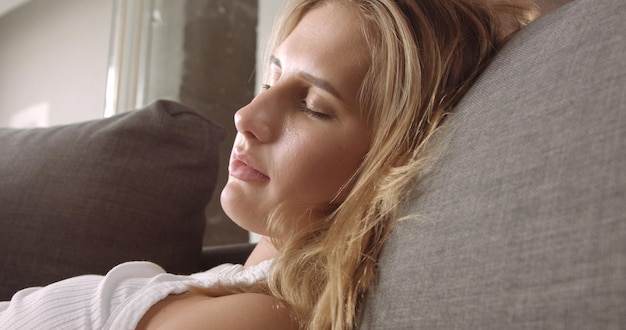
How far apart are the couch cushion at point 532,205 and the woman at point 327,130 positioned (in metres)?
0.13

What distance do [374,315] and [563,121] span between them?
203 mm

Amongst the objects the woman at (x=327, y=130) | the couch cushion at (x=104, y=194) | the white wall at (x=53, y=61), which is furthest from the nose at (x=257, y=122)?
the white wall at (x=53, y=61)

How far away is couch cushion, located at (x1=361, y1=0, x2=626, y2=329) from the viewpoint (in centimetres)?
39

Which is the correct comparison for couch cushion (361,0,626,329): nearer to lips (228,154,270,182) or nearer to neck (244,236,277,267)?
Answer: lips (228,154,270,182)

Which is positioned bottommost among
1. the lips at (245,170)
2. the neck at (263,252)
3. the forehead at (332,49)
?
the neck at (263,252)

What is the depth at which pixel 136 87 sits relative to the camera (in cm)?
223

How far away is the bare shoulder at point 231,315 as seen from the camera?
60 cm

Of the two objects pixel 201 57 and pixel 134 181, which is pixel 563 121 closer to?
pixel 134 181

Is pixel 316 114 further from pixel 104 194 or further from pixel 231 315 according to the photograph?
pixel 104 194

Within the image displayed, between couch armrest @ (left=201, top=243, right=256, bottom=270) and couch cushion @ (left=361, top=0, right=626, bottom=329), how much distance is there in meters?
0.71

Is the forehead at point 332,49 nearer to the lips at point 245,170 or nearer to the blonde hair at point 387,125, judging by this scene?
the blonde hair at point 387,125

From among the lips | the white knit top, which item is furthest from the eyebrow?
the white knit top

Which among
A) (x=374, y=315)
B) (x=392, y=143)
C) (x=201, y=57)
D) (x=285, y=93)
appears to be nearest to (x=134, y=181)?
(x=285, y=93)

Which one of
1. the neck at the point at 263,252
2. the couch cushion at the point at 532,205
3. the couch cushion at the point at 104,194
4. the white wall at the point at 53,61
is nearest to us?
the couch cushion at the point at 532,205
